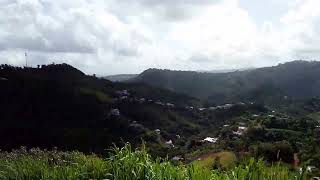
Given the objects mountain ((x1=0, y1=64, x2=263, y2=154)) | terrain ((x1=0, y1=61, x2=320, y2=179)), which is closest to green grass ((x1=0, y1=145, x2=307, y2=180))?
terrain ((x1=0, y1=61, x2=320, y2=179))

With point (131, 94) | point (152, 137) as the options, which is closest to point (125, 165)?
point (152, 137)

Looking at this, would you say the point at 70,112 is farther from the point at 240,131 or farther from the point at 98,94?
the point at 240,131

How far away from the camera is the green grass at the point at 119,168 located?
6.16 meters

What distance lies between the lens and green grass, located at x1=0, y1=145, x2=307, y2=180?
20.2 ft

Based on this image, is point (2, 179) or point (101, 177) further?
point (2, 179)

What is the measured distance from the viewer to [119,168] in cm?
703

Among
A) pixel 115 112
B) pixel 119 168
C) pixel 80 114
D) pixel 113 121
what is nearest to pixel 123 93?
pixel 115 112

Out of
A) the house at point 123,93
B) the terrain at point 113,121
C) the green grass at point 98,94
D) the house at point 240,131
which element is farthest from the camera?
the house at point 123,93

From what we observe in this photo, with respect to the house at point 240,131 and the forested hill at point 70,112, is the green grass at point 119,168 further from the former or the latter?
the house at point 240,131

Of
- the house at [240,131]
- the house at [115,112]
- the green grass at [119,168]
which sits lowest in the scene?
the house at [240,131]

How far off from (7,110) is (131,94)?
61.6 metres

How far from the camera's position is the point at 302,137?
10194 centimetres

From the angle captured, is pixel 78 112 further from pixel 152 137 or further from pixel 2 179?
pixel 2 179

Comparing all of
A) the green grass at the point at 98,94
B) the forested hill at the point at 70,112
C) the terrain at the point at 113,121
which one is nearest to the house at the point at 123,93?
the forested hill at the point at 70,112
